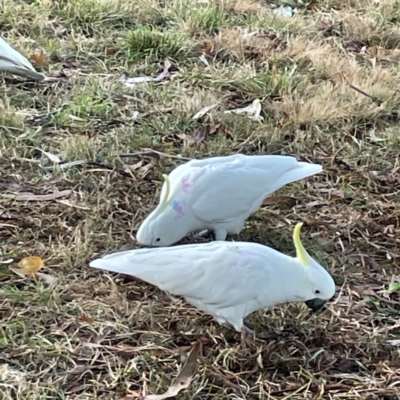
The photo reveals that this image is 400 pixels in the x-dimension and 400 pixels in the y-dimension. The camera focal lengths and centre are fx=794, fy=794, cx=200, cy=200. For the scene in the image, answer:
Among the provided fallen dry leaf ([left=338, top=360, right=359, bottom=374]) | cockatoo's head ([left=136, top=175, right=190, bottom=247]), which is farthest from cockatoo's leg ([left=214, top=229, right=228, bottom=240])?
fallen dry leaf ([left=338, top=360, right=359, bottom=374])

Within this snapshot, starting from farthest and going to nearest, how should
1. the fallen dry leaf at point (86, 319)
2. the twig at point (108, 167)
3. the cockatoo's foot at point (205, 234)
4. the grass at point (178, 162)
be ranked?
the twig at point (108, 167)
the cockatoo's foot at point (205, 234)
the fallen dry leaf at point (86, 319)
the grass at point (178, 162)

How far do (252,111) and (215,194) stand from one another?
1.00 meters

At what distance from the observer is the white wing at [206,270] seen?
1.82 metres

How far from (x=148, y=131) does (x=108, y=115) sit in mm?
208

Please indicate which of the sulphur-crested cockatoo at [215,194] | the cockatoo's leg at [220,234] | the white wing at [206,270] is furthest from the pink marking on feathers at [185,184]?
the white wing at [206,270]

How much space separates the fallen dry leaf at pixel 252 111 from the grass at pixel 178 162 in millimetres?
35

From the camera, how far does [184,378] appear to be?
69.4 inches

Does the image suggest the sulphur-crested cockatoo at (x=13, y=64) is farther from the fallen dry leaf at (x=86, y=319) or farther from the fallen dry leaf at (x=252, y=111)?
the fallen dry leaf at (x=86, y=319)

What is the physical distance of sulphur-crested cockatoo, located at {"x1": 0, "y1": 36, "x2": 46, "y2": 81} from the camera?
3092 millimetres

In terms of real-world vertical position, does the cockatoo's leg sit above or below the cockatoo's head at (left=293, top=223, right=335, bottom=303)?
below

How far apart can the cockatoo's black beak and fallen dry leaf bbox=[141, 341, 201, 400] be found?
30 cm

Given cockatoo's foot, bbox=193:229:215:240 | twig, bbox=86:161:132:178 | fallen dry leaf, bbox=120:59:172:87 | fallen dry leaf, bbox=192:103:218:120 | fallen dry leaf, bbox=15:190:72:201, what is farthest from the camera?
fallen dry leaf, bbox=120:59:172:87

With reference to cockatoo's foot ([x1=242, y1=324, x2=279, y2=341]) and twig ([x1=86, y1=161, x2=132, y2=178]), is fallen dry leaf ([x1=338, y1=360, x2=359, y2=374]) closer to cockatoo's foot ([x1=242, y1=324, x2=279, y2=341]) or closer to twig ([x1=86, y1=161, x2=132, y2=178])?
cockatoo's foot ([x1=242, y1=324, x2=279, y2=341])

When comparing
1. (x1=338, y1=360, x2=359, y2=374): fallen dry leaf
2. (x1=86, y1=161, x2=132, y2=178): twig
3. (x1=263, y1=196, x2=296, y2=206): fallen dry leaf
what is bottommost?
(x1=86, y1=161, x2=132, y2=178): twig
